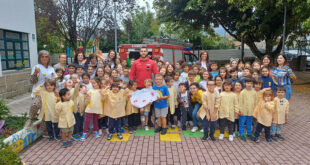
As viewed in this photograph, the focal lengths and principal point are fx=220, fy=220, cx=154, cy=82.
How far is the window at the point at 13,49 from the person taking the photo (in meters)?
8.09

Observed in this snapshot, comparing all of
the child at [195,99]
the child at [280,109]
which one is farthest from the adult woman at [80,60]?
the child at [280,109]

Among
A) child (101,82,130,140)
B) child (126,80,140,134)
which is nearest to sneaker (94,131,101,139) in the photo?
child (101,82,130,140)

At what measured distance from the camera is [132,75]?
5285 mm

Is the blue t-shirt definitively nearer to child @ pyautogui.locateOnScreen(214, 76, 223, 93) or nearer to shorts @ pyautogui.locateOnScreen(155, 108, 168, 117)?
shorts @ pyautogui.locateOnScreen(155, 108, 168, 117)

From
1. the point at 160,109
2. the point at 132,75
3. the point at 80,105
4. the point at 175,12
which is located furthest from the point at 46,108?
the point at 175,12

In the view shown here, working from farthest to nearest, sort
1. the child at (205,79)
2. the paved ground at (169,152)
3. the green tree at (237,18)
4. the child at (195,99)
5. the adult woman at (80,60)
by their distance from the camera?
the green tree at (237,18), the adult woman at (80,60), the child at (205,79), the child at (195,99), the paved ground at (169,152)

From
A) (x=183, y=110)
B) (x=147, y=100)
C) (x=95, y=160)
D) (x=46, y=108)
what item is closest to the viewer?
(x=95, y=160)

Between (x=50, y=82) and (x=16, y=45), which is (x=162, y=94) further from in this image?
(x=16, y=45)

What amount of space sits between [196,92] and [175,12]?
38.3 ft

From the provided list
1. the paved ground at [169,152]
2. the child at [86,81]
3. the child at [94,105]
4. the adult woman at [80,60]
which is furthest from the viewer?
the adult woman at [80,60]

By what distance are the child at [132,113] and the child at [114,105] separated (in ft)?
0.59

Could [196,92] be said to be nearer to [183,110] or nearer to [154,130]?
Result: [183,110]

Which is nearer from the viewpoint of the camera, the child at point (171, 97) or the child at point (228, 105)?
the child at point (228, 105)

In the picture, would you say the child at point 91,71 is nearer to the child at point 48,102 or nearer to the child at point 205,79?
the child at point 48,102
